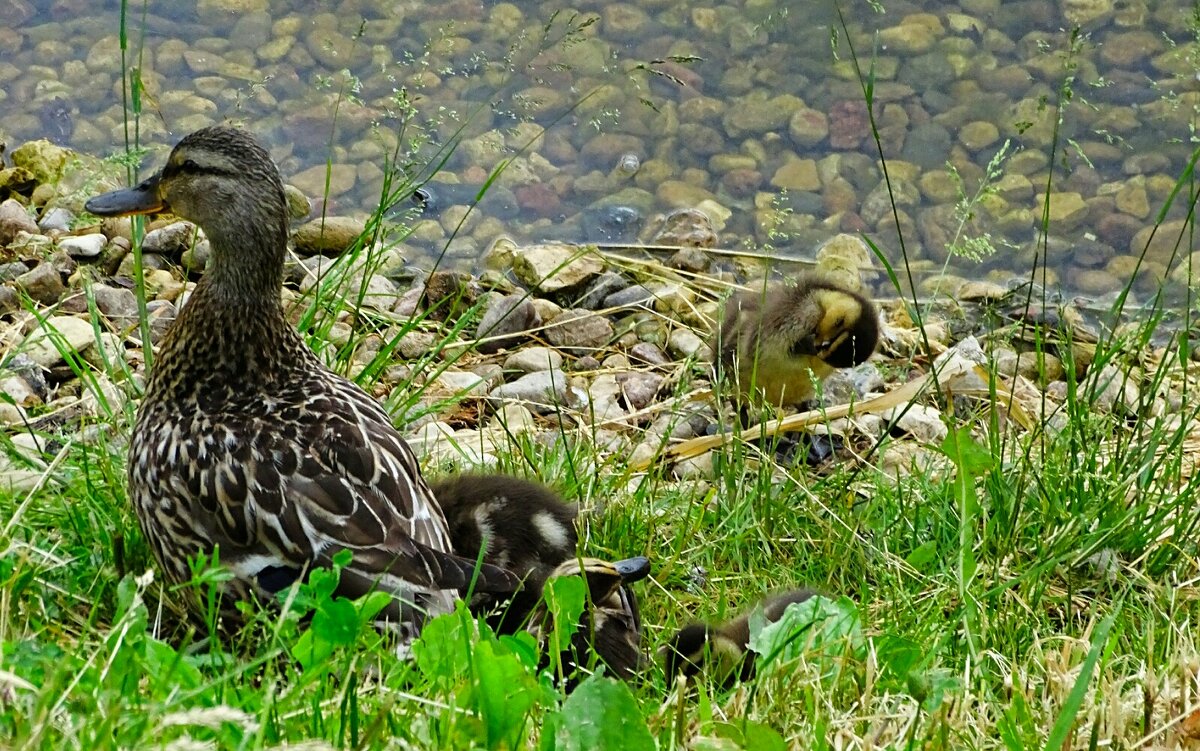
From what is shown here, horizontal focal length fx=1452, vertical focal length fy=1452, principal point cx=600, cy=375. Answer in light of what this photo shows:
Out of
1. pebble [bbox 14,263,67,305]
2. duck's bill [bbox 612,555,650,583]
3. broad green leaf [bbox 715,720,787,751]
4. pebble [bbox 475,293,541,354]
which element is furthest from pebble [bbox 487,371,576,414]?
broad green leaf [bbox 715,720,787,751]

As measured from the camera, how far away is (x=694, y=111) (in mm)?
5379

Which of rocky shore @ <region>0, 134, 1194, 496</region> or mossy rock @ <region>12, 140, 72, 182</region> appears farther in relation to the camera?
mossy rock @ <region>12, 140, 72, 182</region>

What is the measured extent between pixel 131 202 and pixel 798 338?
5.31 ft

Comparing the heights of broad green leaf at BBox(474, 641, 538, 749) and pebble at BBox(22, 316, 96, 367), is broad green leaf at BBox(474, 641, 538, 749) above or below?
above

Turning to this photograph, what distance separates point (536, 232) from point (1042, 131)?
193 cm

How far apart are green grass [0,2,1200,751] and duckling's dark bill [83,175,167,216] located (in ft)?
0.57

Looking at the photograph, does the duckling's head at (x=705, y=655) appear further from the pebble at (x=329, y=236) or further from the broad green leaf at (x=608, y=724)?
the pebble at (x=329, y=236)

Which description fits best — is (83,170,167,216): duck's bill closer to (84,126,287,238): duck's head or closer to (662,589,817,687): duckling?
(84,126,287,238): duck's head

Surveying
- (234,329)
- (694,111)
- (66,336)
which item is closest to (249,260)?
(234,329)

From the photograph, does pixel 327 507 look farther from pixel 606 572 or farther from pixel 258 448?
pixel 606 572

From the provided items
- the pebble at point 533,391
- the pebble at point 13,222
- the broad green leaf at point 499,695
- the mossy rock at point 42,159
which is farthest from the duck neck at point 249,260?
the mossy rock at point 42,159

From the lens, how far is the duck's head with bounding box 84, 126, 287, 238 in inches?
106

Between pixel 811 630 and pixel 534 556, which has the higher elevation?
pixel 811 630

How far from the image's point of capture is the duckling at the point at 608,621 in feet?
7.43
